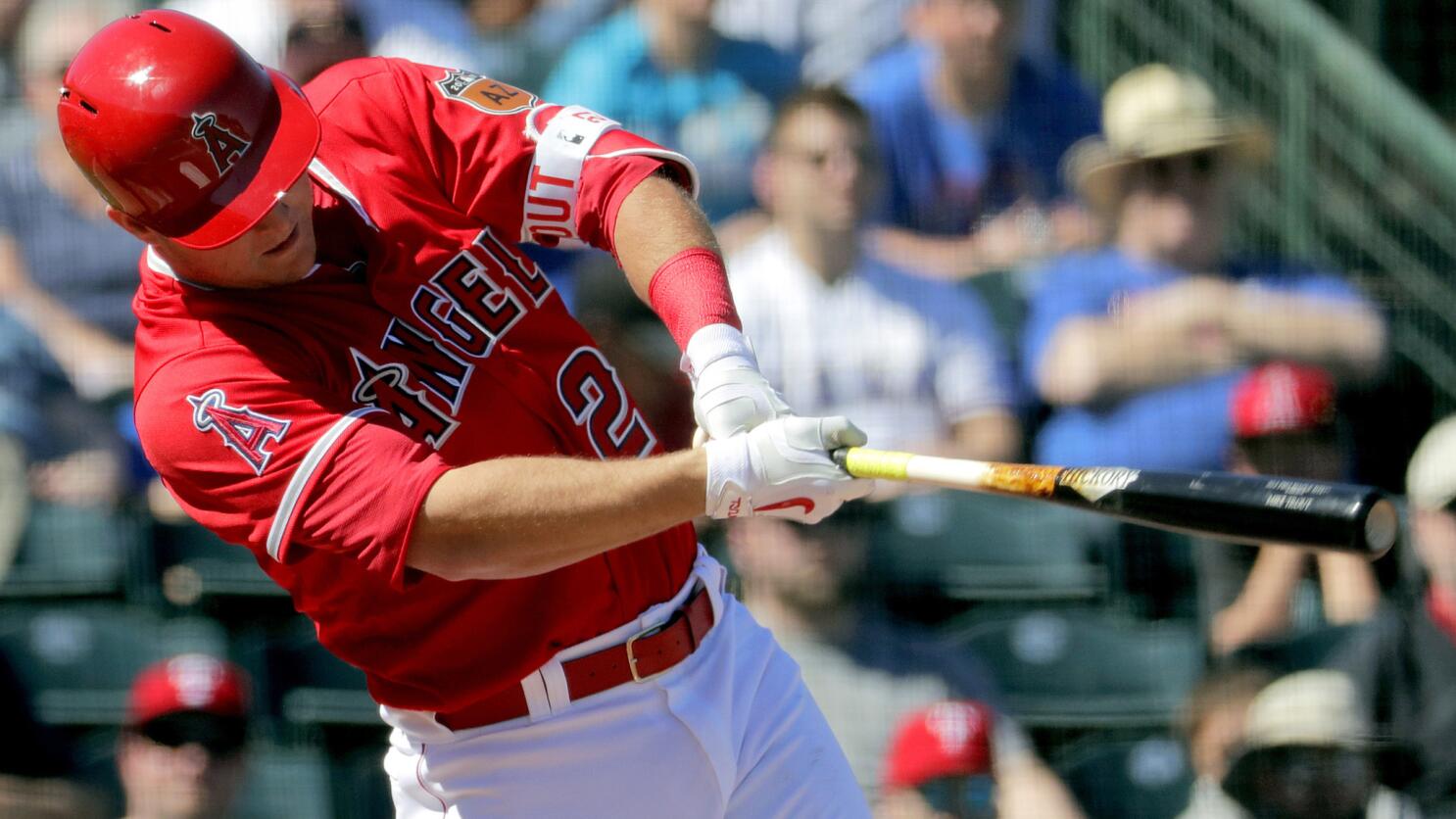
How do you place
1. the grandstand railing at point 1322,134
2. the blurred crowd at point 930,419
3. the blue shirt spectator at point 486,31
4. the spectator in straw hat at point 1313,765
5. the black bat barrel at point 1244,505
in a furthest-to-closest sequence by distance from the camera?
1. the blue shirt spectator at point 486,31
2. the grandstand railing at point 1322,134
3. the blurred crowd at point 930,419
4. the spectator in straw hat at point 1313,765
5. the black bat barrel at point 1244,505

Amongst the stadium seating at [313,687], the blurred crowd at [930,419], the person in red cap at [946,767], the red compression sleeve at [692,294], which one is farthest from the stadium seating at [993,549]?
the red compression sleeve at [692,294]

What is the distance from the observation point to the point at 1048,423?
3.85 metres

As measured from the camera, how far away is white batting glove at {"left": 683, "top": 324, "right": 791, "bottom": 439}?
6.34 feet

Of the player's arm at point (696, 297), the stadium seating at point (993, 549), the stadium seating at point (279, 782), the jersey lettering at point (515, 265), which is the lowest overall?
the stadium seating at point (279, 782)

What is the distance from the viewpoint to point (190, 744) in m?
3.68

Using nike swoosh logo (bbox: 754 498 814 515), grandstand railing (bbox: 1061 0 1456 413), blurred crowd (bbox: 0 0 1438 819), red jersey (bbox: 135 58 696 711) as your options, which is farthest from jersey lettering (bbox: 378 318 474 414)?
grandstand railing (bbox: 1061 0 1456 413)

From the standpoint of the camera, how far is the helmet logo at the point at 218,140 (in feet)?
6.66

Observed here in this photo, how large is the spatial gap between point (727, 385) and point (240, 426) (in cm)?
58

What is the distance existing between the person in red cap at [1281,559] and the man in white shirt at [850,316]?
0.53m

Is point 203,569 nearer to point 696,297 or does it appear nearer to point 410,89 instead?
point 410,89

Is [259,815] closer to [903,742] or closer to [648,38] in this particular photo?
[903,742]

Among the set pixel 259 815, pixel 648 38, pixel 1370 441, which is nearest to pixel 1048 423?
pixel 1370 441

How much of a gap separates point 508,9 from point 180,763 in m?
2.06

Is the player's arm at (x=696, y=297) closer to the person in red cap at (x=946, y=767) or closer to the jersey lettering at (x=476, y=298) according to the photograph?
the jersey lettering at (x=476, y=298)
